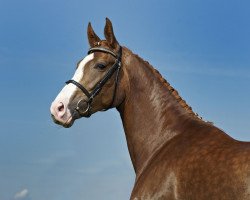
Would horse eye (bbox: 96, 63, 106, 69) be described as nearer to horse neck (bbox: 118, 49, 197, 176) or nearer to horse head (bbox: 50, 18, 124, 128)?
horse head (bbox: 50, 18, 124, 128)

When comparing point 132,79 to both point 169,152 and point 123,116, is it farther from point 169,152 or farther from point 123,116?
point 169,152

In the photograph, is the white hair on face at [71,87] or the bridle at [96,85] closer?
the white hair on face at [71,87]

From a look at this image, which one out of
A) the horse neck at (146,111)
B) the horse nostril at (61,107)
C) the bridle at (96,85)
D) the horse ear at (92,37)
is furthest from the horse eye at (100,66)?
the horse nostril at (61,107)

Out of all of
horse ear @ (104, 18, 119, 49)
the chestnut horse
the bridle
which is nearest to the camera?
the chestnut horse

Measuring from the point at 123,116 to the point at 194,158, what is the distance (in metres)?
2.71

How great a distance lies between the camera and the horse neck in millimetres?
9578

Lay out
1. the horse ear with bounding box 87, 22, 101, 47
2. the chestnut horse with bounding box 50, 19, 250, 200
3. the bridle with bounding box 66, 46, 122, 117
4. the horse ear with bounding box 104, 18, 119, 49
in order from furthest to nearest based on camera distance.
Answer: the horse ear with bounding box 87, 22, 101, 47 → the horse ear with bounding box 104, 18, 119, 49 → the bridle with bounding box 66, 46, 122, 117 → the chestnut horse with bounding box 50, 19, 250, 200

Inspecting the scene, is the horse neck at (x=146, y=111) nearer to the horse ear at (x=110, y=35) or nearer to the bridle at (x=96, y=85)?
the bridle at (x=96, y=85)

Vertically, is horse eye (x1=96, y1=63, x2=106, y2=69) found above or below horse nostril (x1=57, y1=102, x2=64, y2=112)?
above

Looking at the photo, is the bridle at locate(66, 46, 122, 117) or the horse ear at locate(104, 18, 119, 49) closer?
the bridle at locate(66, 46, 122, 117)

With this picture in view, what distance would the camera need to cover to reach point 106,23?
10.1m

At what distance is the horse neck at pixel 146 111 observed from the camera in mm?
9578

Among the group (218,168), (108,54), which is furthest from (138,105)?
(218,168)

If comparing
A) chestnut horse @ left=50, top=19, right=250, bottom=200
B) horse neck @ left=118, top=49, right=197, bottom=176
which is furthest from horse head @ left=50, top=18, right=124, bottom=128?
horse neck @ left=118, top=49, right=197, bottom=176
